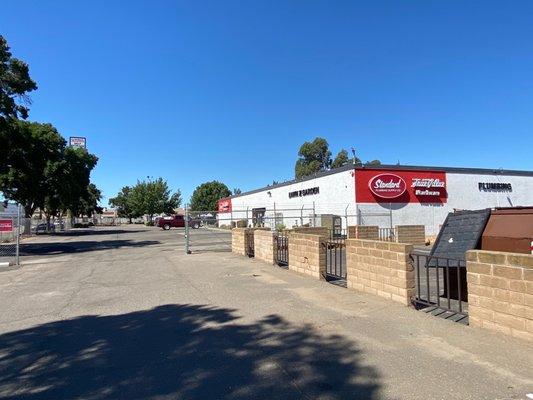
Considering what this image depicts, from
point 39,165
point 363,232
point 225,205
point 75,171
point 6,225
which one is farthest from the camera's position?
point 225,205

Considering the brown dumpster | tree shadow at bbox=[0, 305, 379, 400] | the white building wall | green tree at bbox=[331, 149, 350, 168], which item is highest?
green tree at bbox=[331, 149, 350, 168]

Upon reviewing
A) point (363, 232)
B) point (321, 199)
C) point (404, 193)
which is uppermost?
point (404, 193)

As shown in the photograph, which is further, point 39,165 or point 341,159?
point 341,159

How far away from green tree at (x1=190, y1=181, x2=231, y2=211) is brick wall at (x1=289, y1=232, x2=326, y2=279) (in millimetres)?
97773

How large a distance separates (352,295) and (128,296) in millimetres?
4805

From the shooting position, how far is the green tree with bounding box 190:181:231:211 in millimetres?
111312

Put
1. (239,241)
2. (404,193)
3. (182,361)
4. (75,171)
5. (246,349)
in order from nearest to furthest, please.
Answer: (182,361)
(246,349)
(239,241)
(404,193)
(75,171)

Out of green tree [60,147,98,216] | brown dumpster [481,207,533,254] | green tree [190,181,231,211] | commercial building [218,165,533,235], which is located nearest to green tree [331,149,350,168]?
green tree [190,181,231,211]

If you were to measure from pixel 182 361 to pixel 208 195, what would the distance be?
108090 millimetres

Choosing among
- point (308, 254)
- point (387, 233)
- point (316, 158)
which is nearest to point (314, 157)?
point (316, 158)

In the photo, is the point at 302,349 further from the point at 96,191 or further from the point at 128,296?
the point at 96,191

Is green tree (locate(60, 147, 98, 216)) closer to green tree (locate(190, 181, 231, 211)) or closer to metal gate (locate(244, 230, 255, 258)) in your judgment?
metal gate (locate(244, 230, 255, 258))

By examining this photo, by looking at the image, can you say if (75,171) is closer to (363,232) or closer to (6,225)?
(6,225)

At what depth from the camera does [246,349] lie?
233 inches
